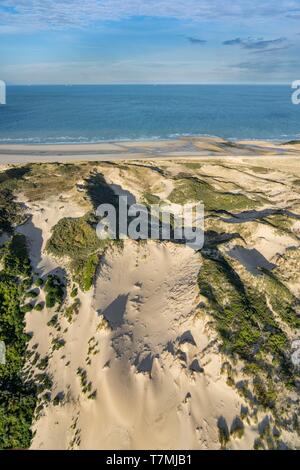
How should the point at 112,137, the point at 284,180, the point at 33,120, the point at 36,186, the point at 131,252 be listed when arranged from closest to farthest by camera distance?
the point at 131,252 < the point at 36,186 < the point at 284,180 < the point at 112,137 < the point at 33,120

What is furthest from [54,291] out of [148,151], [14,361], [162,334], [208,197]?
[148,151]

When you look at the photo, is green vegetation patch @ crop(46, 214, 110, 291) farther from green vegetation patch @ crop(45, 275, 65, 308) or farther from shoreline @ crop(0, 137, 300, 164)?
shoreline @ crop(0, 137, 300, 164)

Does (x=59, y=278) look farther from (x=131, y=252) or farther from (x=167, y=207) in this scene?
(x=167, y=207)

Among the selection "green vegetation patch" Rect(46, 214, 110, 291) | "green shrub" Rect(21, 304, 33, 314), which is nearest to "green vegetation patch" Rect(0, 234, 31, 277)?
"green vegetation patch" Rect(46, 214, 110, 291)

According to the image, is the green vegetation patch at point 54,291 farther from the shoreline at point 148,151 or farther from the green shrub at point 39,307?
the shoreline at point 148,151

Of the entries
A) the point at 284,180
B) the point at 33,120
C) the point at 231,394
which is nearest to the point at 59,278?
the point at 231,394

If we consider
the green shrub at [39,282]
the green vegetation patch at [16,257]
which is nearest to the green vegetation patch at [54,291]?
the green shrub at [39,282]
